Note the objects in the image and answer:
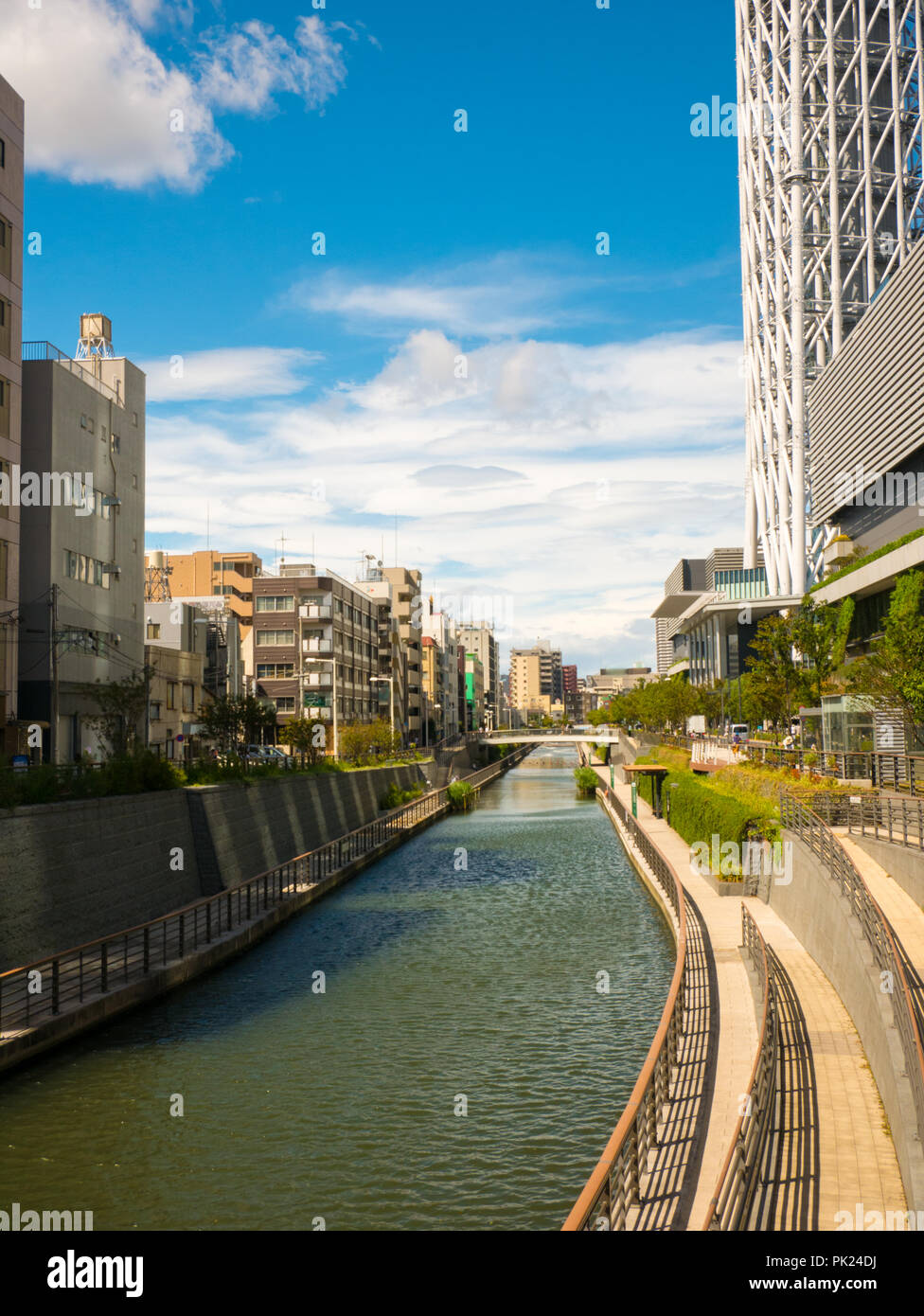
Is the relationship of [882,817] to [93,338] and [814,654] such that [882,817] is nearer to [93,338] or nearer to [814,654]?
[814,654]

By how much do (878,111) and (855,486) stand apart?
4956 cm

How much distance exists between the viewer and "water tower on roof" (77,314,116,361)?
51.4m

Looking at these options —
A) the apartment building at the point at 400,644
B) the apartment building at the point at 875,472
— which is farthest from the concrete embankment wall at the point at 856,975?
the apartment building at the point at 400,644

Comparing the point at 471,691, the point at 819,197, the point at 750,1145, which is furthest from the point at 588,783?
the point at 471,691

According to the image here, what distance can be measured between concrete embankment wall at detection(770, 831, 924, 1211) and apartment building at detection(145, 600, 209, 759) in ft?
119

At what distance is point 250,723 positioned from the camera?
43938mm

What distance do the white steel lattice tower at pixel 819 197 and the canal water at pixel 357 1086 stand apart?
63509 millimetres

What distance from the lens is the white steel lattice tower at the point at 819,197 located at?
8394cm

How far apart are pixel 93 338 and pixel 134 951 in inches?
1528

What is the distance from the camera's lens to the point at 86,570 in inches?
1687

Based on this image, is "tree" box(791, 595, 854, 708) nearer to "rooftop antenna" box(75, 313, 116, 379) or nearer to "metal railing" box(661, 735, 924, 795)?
"metal railing" box(661, 735, 924, 795)

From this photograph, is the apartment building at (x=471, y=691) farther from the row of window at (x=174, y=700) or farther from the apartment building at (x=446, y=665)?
the row of window at (x=174, y=700)

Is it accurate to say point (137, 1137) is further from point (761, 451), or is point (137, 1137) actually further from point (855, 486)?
point (761, 451)
